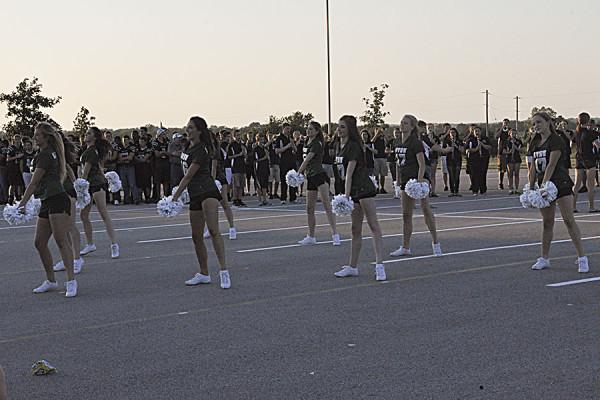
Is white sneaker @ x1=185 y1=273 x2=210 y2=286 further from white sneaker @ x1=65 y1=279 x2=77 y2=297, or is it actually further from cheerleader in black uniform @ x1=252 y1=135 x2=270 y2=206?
cheerleader in black uniform @ x1=252 y1=135 x2=270 y2=206

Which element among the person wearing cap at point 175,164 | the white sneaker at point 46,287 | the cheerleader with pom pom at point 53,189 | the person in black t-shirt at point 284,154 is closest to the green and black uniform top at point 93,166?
the white sneaker at point 46,287

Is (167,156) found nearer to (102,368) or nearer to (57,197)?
(57,197)

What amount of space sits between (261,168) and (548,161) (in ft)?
48.5

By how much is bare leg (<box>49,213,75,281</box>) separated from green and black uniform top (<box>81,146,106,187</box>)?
10.4 ft

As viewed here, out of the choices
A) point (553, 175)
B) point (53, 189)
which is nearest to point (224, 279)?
point (53, 189)

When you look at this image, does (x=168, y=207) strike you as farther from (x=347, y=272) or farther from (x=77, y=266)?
(x=347, y=272)

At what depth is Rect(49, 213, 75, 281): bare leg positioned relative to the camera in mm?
10531

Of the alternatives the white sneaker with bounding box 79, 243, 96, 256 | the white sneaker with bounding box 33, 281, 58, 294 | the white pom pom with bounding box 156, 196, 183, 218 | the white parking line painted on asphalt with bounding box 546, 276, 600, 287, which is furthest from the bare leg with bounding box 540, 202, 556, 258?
the white sneaker with bounding box 79, 243, 96, 256

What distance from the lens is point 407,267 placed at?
12211 mm

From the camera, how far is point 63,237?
10578mm

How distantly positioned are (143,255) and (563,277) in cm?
623

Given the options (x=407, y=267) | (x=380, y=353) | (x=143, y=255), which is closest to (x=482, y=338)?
(x=380, y=353)

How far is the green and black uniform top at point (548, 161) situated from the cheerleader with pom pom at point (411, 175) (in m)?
1.74

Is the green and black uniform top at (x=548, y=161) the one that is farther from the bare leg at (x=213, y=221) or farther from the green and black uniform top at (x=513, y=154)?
the green and black uniform top at (x=513, y=154)
